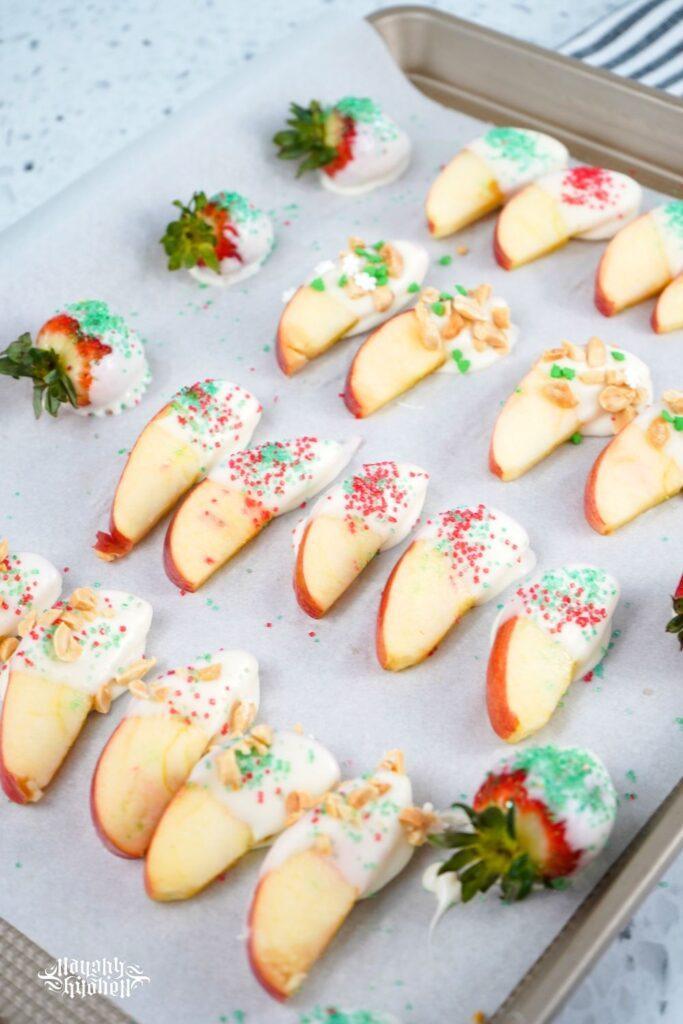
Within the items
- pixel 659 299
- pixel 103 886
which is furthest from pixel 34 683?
pixel 659 299

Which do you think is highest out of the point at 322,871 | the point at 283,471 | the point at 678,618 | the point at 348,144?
the point at 348,144

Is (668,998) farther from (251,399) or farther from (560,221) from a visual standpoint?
(560,221)

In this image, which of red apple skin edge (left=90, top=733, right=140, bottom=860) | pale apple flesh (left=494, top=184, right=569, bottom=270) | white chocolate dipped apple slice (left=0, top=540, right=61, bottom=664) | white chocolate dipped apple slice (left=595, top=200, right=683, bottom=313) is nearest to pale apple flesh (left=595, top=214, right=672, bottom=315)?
white chocolate dipped apple slice (left=595, top=200, right=683, bottom=313)

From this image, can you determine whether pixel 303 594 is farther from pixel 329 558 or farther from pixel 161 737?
pixel 161 737

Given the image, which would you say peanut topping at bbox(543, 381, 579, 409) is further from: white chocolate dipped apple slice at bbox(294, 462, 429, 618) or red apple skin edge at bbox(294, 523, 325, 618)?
red apple skin edge at bbox(294, 523, 325, 618)

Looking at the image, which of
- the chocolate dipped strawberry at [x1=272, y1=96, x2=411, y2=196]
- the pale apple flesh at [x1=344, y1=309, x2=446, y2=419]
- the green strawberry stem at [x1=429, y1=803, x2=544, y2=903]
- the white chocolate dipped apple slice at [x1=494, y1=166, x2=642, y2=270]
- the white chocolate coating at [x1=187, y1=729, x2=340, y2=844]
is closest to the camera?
the green strawberry stem at [x1=429, y1=803, x2=544, y2=903]
